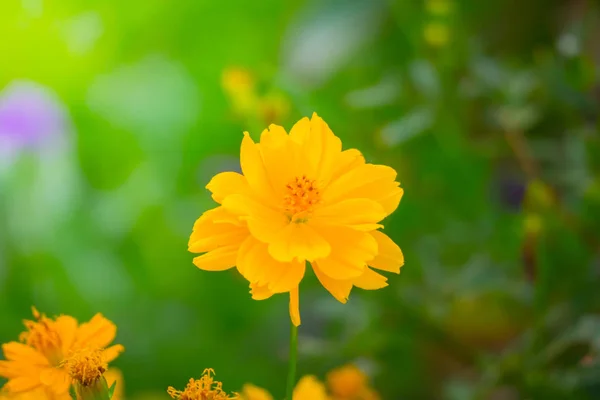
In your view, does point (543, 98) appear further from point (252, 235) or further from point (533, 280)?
point (252, 235)

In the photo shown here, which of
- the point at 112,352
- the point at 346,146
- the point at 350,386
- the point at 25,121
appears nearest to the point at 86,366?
the point at 112,352

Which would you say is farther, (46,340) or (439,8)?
(439,8)

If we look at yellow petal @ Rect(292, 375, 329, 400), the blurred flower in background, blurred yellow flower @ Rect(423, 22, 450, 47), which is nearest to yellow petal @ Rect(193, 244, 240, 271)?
yellow petal @ Rect(292, 375, 329, 400)

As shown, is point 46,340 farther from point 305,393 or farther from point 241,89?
point 241,89

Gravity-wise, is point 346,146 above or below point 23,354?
above

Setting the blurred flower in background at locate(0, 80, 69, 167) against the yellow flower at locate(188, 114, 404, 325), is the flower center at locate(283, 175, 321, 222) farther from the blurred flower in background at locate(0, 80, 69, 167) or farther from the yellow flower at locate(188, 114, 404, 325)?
the blurred flower in background at locate(0, 80, 69, 167)

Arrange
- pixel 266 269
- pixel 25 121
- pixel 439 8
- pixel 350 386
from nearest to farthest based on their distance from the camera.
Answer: pixel 266 269
pixel 350 386
pixel 439 8
pixel 25 121

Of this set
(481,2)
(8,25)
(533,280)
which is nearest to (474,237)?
(533,280)

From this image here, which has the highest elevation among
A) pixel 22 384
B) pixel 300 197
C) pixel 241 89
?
pixel 241 89

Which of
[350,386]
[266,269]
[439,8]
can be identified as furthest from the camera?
[439,8]
